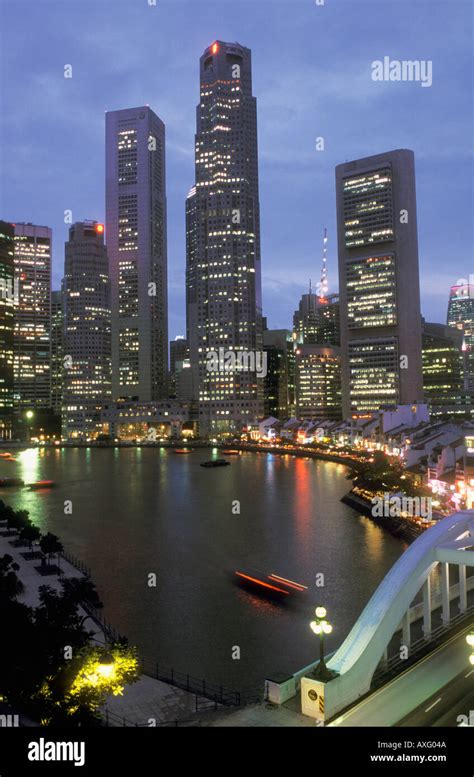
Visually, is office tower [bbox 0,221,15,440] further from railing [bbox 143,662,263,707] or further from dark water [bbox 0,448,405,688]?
railing [bbox 143,662,263,707]

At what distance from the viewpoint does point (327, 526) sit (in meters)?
42.4

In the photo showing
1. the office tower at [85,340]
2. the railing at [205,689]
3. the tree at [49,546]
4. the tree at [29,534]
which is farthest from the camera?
the office tower at [85,340]

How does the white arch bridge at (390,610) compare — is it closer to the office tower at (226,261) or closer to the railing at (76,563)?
the railing at (76,563)

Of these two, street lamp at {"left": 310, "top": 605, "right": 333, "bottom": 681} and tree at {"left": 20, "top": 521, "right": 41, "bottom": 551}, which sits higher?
street lamp at {"left": 310, "top": 605, "right": 333, "bottom": 681}

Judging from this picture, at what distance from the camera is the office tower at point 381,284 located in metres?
130

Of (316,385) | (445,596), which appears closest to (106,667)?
(445,596)

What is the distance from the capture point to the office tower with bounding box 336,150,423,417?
130 metres

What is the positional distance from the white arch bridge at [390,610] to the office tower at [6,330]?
172970 millimetres

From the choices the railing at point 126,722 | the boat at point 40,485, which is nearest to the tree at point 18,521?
the railing at point 126,722

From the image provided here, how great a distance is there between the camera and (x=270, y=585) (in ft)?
91.8

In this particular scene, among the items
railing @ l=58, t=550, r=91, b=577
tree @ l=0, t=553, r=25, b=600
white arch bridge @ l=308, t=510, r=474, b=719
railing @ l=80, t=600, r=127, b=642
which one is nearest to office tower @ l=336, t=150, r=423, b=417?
railing @ l=58, t=550, r=91, b=577

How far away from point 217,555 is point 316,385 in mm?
136574

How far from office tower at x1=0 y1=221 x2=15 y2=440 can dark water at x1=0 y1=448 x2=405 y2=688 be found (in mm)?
117162
